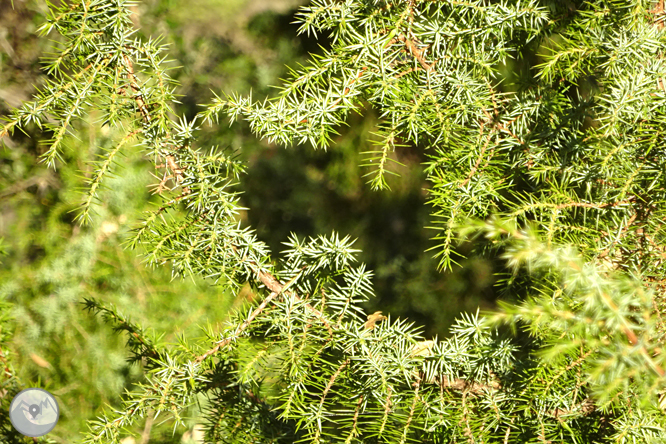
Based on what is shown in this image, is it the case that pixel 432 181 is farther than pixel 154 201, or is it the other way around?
pixel 154 201

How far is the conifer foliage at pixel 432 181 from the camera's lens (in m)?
0.38

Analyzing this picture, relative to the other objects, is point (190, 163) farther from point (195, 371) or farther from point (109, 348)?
point (109, 348)

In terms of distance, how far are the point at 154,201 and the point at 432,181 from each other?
703mm

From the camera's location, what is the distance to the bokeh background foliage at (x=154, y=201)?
854 millimetres

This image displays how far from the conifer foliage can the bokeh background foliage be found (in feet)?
1.34

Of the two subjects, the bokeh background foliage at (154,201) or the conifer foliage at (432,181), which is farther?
the bokeh background foliage at (154,201)

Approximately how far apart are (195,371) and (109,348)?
0.60 meters

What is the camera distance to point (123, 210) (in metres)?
0.94

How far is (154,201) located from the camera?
944mm

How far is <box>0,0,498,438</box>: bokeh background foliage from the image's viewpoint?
854mm

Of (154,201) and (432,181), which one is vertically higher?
(432,181)

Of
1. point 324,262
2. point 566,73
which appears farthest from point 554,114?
point 324,262

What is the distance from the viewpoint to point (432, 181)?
41 cm

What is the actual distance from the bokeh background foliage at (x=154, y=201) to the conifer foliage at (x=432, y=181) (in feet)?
1.34
